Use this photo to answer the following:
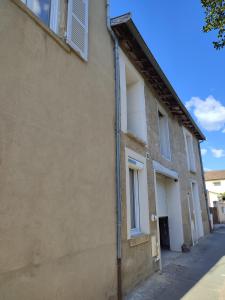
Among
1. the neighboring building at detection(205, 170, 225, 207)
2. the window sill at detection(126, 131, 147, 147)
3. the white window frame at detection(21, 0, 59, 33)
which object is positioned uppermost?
the neighboring building at detection(205, 170, 225, 207)

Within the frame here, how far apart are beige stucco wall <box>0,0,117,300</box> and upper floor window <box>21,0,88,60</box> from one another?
34cm

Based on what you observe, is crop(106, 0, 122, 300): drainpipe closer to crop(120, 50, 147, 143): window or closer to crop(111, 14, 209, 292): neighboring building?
crop(111, 14, 209, 292): neighboring building

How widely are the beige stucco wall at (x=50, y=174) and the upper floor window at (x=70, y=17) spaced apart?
1.12 ft

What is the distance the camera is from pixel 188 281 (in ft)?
18.1

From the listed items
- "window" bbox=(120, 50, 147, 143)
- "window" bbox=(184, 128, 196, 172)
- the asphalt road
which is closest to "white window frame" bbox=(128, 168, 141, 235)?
"window" bbox=(120, 50, 147, 143)

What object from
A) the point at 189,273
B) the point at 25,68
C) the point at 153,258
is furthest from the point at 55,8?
the point at 189,273

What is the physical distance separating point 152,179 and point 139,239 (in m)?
1.96

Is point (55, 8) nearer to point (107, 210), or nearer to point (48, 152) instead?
point (48, 152)

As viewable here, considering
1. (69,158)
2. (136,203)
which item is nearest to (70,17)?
(69,158)

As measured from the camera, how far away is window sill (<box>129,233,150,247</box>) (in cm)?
507

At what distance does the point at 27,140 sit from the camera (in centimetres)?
294

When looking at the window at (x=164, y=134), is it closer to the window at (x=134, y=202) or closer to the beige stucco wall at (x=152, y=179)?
the beige stucco wall at (x=152, y=179)

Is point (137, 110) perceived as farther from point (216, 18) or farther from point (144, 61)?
point (216, 18)

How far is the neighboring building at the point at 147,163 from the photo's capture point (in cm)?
537
